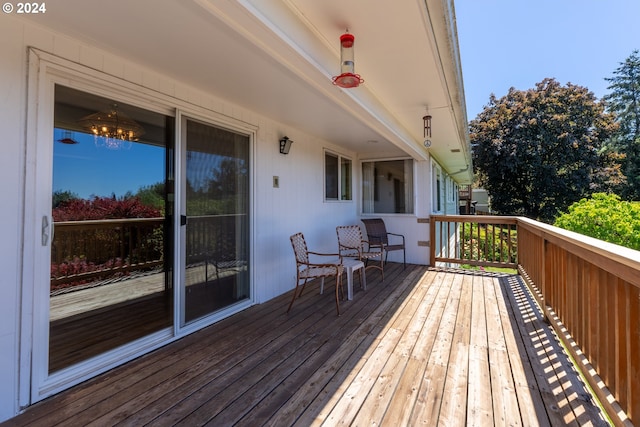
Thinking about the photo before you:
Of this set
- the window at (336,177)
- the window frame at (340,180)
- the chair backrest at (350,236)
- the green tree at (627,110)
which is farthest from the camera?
the green tree at (627,110)

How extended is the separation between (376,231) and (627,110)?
62.0 feet

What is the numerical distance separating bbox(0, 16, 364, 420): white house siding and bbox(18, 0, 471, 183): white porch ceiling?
104 mm

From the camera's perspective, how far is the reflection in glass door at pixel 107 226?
196 centimetres

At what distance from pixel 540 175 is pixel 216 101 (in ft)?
42.6

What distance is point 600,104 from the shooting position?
37.7 feet

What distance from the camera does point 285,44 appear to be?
5.49 ft

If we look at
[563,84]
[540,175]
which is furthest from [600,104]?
[540,175]

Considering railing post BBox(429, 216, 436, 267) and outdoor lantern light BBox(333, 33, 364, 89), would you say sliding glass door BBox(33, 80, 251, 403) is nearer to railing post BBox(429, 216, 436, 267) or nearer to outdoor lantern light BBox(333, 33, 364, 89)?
outdoor lantern light BBox(333, 33, 364, 89)

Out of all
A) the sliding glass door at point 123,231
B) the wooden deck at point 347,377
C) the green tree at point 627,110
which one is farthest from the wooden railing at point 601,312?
the green tree at point 627,110

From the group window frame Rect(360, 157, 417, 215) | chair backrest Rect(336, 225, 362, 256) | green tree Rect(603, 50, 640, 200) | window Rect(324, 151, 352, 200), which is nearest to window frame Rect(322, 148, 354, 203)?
window Rect(324, 151, 352, 200)

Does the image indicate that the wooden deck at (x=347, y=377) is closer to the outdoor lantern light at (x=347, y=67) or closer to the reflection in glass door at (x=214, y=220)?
the reflection in glass door at (x=214, y=220)

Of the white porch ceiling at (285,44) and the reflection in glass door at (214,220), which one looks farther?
the reflection in glass door at (214,220)

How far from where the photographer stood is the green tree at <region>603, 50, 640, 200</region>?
13.7 meters

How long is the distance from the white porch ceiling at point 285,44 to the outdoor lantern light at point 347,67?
6cm
